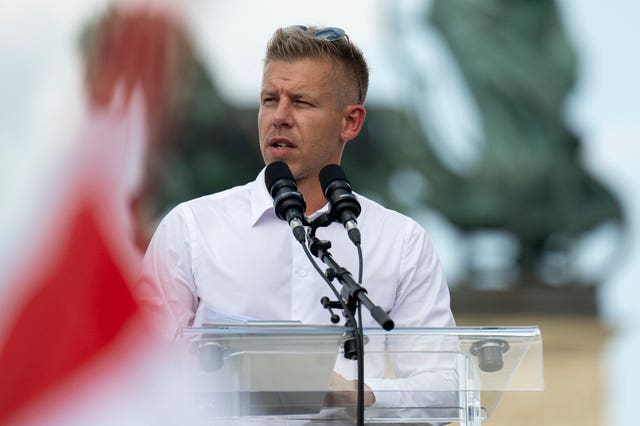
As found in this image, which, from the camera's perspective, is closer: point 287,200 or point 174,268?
point 287,200

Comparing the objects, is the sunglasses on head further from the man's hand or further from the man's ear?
the man's hand

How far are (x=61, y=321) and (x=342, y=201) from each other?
0.83 metres

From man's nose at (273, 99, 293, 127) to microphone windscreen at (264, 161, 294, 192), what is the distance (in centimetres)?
28

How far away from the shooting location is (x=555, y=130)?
16.8m

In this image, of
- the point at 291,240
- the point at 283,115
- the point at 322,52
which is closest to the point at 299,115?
the point at 283,115

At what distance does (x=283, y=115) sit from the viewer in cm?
308

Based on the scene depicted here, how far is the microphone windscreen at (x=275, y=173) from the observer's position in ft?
9.03

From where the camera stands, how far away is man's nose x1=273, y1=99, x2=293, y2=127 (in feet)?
10.1

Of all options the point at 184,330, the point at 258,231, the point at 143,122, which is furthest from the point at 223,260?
the point at 143,122

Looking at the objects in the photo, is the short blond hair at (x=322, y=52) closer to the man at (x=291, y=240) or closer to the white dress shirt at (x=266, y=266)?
the man at (x=291, y=240)

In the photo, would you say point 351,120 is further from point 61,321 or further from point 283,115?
point 61,321

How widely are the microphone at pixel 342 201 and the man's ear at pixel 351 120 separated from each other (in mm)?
524

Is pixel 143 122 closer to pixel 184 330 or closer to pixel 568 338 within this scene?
pixel 184 330

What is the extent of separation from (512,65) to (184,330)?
47.9 ft
